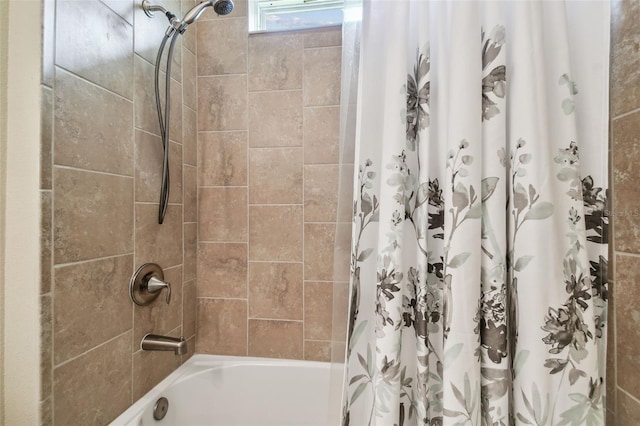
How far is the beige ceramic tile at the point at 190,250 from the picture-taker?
1228 millimetres

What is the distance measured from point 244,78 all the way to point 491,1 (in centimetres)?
96

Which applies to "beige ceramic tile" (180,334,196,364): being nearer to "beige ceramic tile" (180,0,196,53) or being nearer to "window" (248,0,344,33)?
"beige ceramic tile" (180,0,196,53)

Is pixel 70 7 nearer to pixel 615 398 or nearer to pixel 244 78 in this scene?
pixel 244 78

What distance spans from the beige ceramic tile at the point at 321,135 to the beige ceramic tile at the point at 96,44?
2.07 ft

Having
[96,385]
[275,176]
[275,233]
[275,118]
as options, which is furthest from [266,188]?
[96,385]

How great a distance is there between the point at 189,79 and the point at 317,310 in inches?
44.1

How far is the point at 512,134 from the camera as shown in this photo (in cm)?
60

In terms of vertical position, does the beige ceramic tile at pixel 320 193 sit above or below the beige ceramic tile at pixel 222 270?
above

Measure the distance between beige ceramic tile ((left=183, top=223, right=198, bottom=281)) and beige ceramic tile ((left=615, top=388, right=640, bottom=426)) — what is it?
135 centimetres

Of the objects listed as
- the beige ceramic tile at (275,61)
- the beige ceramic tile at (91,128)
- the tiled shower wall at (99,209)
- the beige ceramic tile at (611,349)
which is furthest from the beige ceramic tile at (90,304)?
the beige ceramic tile at (611,349)

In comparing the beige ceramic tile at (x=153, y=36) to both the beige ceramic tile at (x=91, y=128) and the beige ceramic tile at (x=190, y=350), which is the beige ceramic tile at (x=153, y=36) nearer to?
the beige ceramic tile at (x=91, y=128)

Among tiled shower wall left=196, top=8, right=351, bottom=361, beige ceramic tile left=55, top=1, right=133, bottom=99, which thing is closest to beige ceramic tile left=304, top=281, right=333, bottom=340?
tiled shower wall left=196, top=8, right=351, bottom=361

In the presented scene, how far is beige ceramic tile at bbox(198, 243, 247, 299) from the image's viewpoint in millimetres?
1274

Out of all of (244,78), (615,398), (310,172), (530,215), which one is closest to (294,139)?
(310,172)
